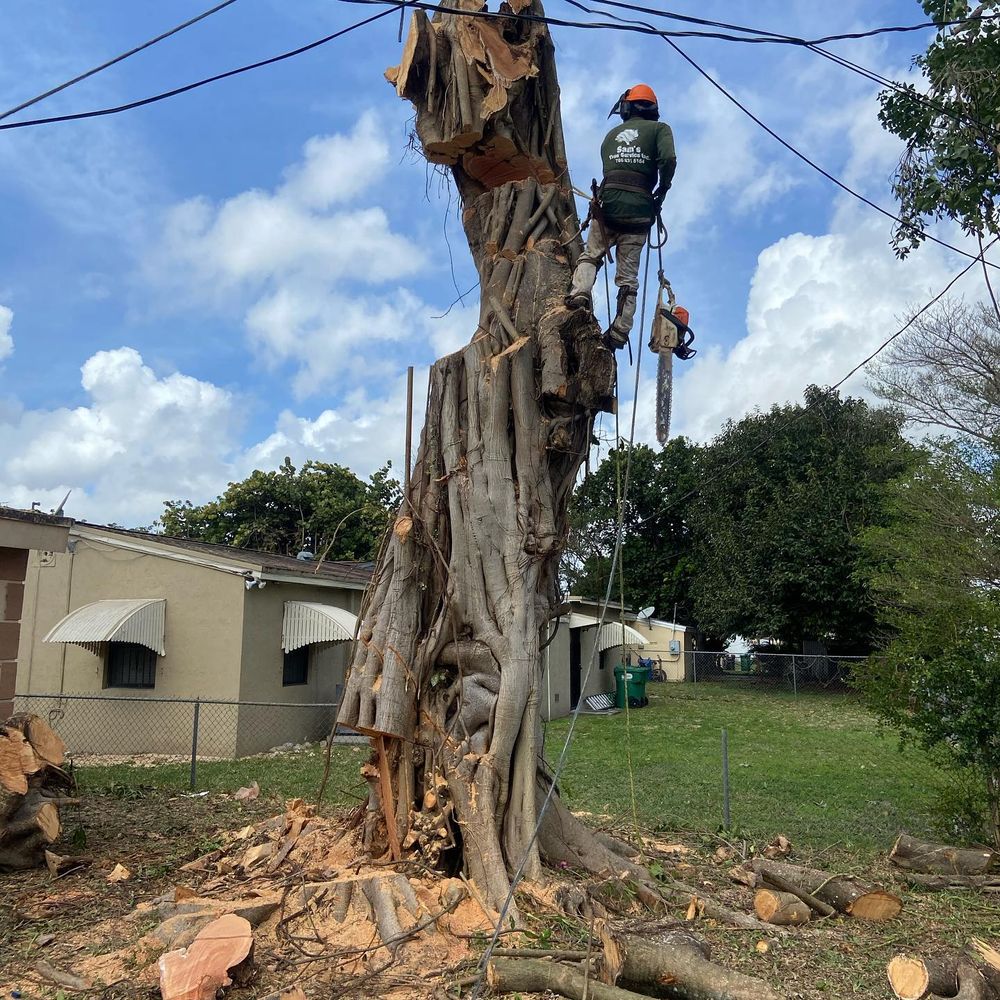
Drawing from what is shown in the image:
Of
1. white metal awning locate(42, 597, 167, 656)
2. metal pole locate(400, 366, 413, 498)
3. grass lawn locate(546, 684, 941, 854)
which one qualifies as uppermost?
metal pole locate(400, 366, 413, 498)

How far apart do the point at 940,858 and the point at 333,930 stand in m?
4.86

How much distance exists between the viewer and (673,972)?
4.20 metres

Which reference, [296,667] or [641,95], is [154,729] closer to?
[296,667]

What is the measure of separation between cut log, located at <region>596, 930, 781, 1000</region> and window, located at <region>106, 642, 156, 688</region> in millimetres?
12086

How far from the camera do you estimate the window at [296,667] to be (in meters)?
15.5

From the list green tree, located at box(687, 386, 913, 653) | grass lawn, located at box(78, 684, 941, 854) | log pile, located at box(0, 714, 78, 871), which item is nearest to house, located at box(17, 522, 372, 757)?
grass lawn, located at box(78, 684, 941, 854)

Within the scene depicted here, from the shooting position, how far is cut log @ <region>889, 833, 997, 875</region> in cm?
673

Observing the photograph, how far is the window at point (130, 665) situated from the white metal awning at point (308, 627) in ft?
7.16

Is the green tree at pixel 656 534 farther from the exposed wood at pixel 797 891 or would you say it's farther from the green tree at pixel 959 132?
the exposed wood at pixel 797 891

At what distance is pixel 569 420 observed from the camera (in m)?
6.30

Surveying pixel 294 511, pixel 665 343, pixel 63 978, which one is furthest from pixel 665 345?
pixel 294 511

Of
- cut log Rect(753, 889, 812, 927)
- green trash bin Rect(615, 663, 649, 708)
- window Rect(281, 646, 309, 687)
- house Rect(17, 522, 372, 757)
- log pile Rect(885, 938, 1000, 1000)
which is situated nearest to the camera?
log pile Rect(885, 938, 1000, 1000)

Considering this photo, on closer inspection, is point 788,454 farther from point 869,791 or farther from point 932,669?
point 932,669

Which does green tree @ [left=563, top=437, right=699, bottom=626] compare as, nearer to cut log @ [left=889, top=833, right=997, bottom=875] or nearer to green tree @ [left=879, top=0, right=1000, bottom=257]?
green tree @ [left=879, top=0, right=1000, bottom=257]
